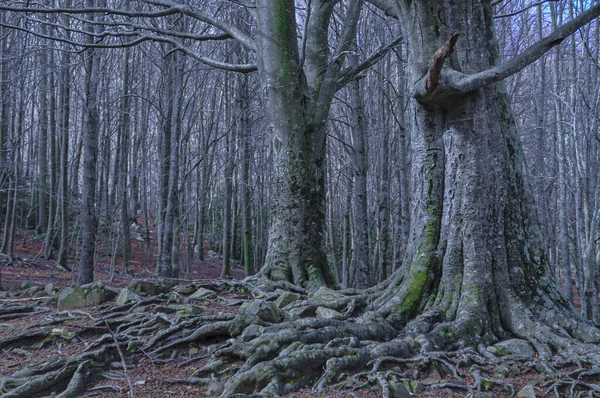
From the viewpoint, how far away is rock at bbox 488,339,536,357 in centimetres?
398

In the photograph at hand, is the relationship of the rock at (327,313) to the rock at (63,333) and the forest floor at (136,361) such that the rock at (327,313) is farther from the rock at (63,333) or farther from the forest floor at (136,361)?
the rock at (63,333)

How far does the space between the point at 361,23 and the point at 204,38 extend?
6.87 meters

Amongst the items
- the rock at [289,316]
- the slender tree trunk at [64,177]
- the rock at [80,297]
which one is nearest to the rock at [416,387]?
the rock at [289,316]

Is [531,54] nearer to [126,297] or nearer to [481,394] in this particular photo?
[481,394]

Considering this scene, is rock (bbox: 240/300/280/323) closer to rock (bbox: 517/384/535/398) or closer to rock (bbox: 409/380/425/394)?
rock (bbox: 409/380/425/394)

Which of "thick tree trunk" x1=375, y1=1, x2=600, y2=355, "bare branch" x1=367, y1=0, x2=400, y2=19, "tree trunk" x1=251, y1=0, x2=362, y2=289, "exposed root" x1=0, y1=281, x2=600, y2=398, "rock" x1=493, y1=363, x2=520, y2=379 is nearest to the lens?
"exposed root" x1=0, y1=281, x2=600, y2=398

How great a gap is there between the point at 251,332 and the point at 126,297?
2.40m

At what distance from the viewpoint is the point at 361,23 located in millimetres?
13156

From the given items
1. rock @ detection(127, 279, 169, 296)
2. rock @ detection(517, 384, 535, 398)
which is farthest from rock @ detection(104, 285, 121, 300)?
rock @ detection(517, 384, 535, 398)

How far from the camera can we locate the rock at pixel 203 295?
601cm

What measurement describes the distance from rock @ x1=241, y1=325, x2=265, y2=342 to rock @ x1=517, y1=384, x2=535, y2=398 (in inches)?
80.6

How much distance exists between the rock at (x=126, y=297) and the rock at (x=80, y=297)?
0.27 m

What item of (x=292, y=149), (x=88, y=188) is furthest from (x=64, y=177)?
(x=292, y=149)

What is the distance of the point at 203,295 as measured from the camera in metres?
6.14
